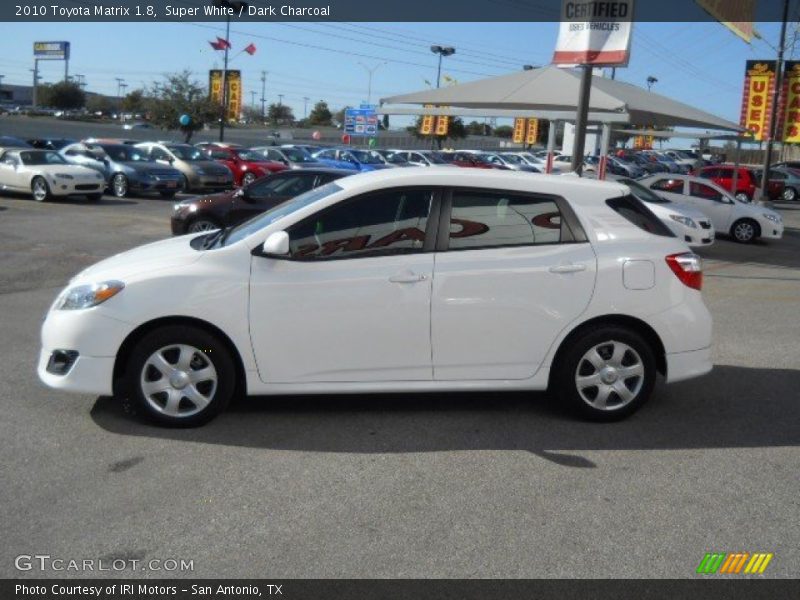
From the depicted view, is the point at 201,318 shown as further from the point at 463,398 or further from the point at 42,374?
the point at 463,398

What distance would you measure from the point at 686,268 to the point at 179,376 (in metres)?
3.40

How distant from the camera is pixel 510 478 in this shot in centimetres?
499

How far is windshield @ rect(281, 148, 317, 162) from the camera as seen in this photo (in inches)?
1261

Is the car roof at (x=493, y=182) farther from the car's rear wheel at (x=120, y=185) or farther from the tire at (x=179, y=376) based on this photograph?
the car's rear wheel at (x=120, y=185)

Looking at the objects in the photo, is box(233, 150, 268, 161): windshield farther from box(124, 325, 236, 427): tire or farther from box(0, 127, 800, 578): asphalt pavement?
box(124, 325, 236, 427): tire

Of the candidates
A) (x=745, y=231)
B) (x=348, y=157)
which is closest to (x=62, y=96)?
(x=348, y=157)

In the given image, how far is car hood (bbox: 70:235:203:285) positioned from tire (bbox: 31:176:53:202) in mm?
17970

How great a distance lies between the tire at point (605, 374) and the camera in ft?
19.2

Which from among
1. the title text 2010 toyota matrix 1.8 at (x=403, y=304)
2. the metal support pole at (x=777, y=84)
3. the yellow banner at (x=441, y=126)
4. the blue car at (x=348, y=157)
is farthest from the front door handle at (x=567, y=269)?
the yellow banner at (x=441, y=126)

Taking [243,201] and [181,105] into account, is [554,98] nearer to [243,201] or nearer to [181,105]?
[243,201]

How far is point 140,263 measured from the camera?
5.66 metres

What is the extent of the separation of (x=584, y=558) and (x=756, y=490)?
57.0 inches
